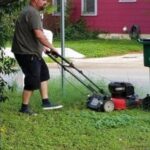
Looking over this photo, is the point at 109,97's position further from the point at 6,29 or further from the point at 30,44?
the point at 6,29

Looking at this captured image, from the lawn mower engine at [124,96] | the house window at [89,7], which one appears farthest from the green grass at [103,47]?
the lawn mower engine at [124,96]

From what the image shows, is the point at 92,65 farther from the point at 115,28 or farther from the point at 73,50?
the point at 115,28

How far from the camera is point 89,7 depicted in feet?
104

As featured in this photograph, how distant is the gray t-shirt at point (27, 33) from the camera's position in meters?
8.66

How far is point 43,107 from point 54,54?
32.0 inches

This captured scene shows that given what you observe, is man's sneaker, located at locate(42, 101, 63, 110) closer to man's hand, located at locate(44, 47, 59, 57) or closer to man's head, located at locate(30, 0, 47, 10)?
man's hand, located at locate(44, 47, 59, 57)

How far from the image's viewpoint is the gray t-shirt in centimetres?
866

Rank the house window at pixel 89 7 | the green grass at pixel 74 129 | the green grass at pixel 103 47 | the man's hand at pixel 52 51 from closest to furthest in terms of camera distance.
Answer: the green grass at pixel 74 129
the man's hand at pixel 52 51
the green grass at pixel 103 47
the house window at pixel 89 7

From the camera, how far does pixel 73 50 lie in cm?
2483

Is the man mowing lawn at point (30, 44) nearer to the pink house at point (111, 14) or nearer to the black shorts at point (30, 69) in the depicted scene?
the black shorts at point (30, 69)

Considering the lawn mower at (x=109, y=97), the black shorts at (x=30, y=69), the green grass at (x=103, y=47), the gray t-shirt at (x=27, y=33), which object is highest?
the gray t-shirt at (x=27, y=33)

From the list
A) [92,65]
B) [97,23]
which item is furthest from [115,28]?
[92,65]

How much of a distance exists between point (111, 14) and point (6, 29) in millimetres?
22672

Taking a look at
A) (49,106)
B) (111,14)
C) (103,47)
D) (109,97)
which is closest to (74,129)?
(49,106)
